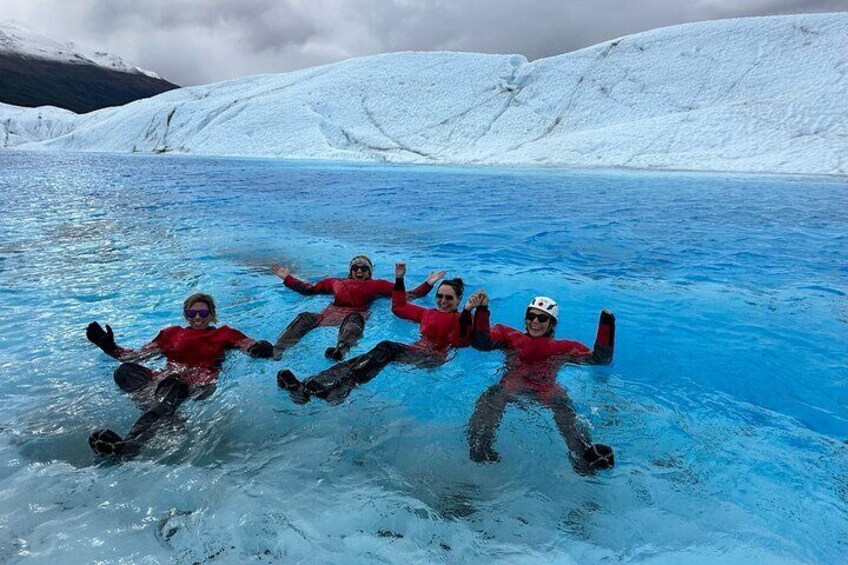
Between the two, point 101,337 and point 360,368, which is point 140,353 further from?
point 360,368

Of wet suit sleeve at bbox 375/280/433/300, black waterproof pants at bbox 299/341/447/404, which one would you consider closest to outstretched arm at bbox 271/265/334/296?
wet suit sleeve at bbox 375/280/433/300

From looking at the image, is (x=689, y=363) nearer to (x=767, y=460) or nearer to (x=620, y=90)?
(x=767, y=460)

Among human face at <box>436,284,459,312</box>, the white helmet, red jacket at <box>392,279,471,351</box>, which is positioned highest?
the white helmet

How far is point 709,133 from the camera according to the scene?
114ft

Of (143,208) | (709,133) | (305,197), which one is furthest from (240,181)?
(709,133)

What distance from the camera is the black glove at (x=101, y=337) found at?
4379 mm

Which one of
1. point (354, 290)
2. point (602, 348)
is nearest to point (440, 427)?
point (602, 348)

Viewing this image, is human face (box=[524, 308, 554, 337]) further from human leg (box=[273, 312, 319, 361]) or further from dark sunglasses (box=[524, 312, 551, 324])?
human leg (box=[273, 312, 319, 361])

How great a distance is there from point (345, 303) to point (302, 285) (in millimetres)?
886

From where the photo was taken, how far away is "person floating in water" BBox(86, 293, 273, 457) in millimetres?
4184

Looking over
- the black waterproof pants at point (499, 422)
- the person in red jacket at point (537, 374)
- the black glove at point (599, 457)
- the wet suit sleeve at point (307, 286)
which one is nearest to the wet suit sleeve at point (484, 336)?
the person in red jacket at point (537, 374)

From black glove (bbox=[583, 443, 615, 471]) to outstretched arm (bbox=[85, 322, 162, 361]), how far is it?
12.8 feet

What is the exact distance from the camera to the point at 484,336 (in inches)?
184

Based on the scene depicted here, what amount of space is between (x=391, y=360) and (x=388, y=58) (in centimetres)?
5877
